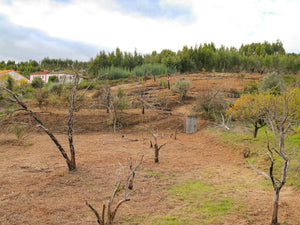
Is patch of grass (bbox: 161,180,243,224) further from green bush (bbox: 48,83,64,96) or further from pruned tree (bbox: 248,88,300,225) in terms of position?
green bush (bbox: 48,83,64,96)

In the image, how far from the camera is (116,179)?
6.15 metres

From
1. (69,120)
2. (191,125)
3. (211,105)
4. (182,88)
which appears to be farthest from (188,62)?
(69,120)

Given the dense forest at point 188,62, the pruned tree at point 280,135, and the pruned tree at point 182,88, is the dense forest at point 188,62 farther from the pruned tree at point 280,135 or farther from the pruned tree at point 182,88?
the pruned tree at point 280,135

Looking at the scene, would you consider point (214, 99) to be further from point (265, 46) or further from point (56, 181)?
point (265, 46)

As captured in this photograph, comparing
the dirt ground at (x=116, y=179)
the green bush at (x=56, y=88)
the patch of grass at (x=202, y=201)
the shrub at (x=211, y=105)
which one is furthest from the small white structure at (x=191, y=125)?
the green bush at (x=56, y=88)

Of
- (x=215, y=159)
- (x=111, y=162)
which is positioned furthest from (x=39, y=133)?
(x=215, y=159)

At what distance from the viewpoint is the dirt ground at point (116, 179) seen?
4266mm

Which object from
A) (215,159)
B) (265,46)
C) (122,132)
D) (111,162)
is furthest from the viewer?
(265,46)

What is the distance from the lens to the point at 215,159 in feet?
29.2

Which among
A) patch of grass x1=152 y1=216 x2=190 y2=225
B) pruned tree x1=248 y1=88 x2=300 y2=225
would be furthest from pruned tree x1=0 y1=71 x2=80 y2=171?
pruned tree x1=248 y1=88 x2=300 y2=225

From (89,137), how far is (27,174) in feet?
21.1

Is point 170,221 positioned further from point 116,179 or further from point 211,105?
point 211,105

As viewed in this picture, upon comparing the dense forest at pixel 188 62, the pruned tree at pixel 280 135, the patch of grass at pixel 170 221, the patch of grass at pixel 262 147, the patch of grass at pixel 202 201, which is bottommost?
the patch of grass at pixel 202 201

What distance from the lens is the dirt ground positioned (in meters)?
4.27
